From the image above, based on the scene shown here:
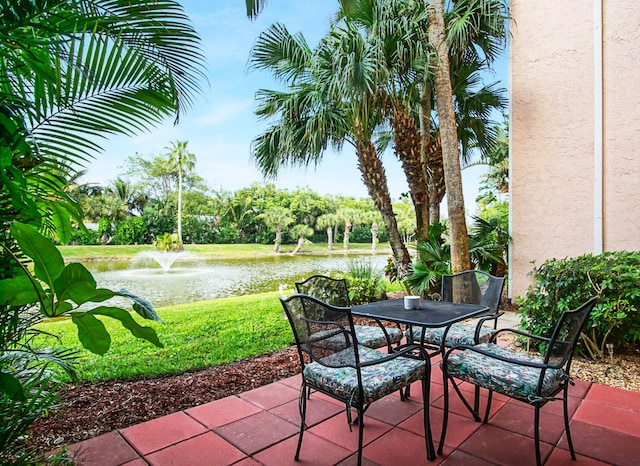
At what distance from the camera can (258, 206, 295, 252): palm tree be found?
81.5ft

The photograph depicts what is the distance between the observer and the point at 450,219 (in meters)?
5.18

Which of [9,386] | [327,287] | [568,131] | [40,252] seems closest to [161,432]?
[9,386]

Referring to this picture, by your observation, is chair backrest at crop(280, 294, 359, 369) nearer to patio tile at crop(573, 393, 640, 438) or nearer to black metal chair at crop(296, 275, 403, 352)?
black metal chair at crop(296, 275, 403, 352)

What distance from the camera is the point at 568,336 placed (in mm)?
1896

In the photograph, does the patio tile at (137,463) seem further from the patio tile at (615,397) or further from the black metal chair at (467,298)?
the patio tile at (615,397)

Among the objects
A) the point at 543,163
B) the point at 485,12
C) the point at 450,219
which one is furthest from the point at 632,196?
the point at 485,12

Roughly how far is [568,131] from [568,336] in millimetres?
4358

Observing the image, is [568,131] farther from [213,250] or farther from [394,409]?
[213,250]

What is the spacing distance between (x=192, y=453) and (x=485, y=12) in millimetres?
6012

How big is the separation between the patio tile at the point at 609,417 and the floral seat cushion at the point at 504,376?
0.62 meters

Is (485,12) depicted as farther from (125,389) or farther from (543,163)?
(125,389)

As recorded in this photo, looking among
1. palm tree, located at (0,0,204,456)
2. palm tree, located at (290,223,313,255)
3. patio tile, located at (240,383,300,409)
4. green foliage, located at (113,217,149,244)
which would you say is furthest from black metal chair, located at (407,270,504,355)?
green foliage, located at (113,217,149,244)

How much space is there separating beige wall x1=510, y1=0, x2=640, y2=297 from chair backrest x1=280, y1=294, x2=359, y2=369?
179 inches

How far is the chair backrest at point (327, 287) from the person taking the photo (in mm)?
3170
